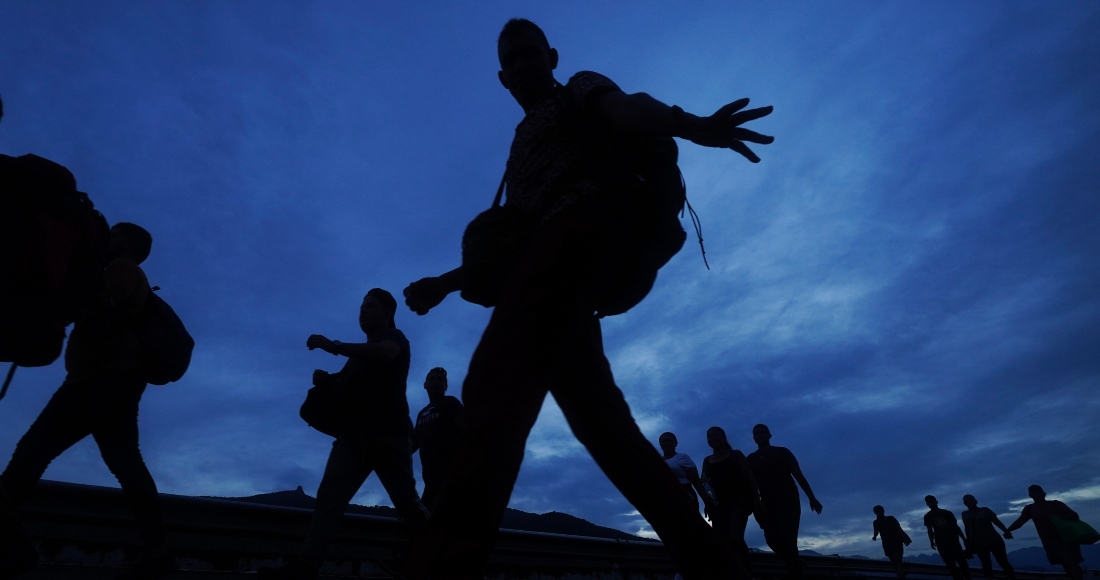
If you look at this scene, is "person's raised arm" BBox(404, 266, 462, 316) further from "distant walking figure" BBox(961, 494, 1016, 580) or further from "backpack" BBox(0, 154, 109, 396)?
"distant walking figure" BBox(961, 494, 1016, 580)

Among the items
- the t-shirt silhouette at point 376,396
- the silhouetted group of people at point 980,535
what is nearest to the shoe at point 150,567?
the t-shirt silhouette at point 376,396

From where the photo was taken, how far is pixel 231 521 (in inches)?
→ 146

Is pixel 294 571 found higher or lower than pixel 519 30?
lower

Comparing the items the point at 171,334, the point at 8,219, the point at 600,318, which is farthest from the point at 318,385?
the point at 600,318

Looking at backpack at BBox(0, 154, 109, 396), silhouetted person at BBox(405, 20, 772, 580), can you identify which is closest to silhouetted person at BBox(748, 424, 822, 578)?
silhouetted person at BBox(405, 20, 772, 580)

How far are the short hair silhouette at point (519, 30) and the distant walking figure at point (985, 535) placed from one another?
12756mm

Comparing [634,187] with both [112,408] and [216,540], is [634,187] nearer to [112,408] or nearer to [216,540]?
[112,408]

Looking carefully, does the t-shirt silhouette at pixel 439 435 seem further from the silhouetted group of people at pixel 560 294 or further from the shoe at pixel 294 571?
the silhouetted group of people at pixel 560 294

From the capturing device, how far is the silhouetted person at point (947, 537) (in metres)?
10.3

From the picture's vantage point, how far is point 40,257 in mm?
2018

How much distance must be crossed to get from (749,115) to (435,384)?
5014mm

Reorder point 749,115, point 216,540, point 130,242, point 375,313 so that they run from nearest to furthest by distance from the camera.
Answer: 1. point 749,115
2. point 130,242
3. point 216,540
4. point 375,313

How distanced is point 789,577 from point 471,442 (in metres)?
6.37

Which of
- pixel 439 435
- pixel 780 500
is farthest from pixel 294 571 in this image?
pixel 780 500
